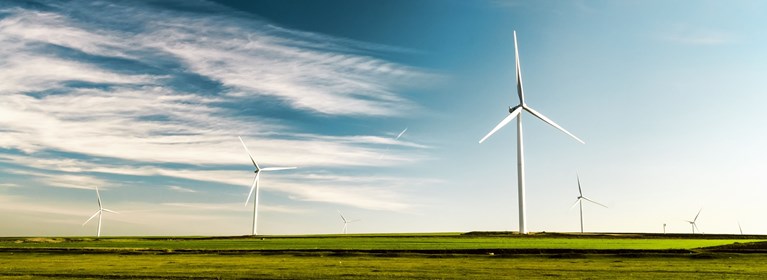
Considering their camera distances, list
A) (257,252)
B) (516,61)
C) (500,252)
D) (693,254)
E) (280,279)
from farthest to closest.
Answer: (516,61), (257,252), (500,252), (693,254), (280,279)

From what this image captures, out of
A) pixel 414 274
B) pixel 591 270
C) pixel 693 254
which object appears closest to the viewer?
pixel 414 274

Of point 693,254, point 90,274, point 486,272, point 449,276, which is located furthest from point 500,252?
point 90,274

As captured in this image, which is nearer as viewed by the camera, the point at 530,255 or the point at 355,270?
the point at 355,270

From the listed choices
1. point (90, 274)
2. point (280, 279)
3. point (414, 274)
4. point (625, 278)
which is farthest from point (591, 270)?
point (90, 274)

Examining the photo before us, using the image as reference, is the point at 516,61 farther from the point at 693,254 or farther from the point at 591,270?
the point at 591,270

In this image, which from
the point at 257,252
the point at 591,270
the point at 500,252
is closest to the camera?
the point at 591,270

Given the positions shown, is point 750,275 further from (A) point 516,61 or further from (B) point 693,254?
(A) point 516,61

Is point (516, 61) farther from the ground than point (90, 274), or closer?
farther from the ground

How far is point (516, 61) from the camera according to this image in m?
117

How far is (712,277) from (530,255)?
79.5 feet

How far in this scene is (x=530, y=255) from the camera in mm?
56562

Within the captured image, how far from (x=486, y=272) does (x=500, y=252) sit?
79.8 feet

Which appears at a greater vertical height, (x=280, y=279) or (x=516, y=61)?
(x=516, y=61)

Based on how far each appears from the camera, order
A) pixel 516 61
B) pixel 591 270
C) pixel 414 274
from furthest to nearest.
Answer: pixel 516 61 → pixel 591 270 → pixel 414 274
